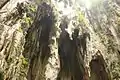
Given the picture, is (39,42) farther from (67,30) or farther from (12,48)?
(12,48)

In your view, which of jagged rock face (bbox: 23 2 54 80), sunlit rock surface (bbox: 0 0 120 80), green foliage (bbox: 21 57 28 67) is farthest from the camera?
jagged rock face (bbox: 23 2 54 80)

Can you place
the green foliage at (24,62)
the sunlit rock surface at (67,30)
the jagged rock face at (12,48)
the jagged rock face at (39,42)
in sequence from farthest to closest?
the jagged rock face at (39,42), the green foliage at (24,62), the sunlit rock surface at (67,30), the jagged rock face at (12,48)

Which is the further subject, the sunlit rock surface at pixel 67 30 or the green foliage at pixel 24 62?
the green foliage at pixel 24 62

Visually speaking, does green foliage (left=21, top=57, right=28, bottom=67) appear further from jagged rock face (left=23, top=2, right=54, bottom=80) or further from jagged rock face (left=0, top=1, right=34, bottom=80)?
jagged rock face (left=23, top=2, right=54, bottom=80)

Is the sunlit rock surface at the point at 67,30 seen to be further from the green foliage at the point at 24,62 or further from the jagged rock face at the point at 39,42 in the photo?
the jagged rock face at the point at 39,42

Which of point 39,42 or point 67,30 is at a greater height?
point 67,30

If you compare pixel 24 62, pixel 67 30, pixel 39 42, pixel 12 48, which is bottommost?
pixel 24 62

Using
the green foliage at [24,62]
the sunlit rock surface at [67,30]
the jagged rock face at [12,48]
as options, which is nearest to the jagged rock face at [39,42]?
the sunlit rock surface at [67,30]

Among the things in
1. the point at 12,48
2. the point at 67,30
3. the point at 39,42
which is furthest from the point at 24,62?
the point at 67,30

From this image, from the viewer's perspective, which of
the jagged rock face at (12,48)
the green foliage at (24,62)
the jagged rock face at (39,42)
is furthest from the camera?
the jagged rock face at (39,42)

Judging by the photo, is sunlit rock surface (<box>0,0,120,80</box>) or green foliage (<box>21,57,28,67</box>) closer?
sunlit rock surface (<box>0,0,120,80</box>)

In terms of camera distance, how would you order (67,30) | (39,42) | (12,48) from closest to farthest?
1. (12,48)
2. (39,42)
3. (67,30)

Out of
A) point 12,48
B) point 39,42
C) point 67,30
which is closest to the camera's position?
point 12,48

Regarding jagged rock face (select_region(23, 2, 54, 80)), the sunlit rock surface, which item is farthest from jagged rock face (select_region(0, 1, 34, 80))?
jagged rock face (select_region(23, 2, 54, 80))
